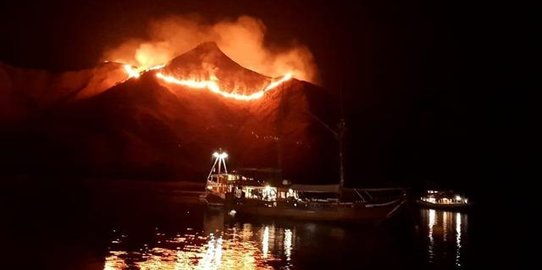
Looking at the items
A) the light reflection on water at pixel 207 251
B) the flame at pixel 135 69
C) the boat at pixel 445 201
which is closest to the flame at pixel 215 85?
the flame at pixel 135 69

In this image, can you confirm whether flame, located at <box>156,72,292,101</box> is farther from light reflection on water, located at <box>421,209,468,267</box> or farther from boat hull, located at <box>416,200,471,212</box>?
light reflection on water, located at <box>421,209,468,267</box>

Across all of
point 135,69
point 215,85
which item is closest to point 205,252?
point 215,85

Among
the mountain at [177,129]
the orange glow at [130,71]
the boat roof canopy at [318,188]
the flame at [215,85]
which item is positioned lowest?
the boat roof canopy at [318,188]

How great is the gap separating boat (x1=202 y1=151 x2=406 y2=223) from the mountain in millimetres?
43548

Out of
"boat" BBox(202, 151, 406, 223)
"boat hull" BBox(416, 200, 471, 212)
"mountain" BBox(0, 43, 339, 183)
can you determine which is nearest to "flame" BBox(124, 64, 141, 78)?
"mountain" BBox(0, 43, 339, 183)

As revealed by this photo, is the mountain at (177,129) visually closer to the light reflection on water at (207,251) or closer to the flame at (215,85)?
the flame at (215,85)

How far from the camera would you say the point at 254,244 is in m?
38.0

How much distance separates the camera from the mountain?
121125 mm

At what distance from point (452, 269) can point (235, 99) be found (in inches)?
5049

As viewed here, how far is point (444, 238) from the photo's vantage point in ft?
155

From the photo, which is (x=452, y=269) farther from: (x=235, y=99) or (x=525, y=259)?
(x=235, y=99)

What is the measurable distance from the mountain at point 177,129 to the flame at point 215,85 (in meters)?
2.00

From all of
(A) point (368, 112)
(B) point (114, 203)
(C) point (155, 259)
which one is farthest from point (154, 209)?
(A) point (368, 112)

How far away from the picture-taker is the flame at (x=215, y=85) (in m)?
158
